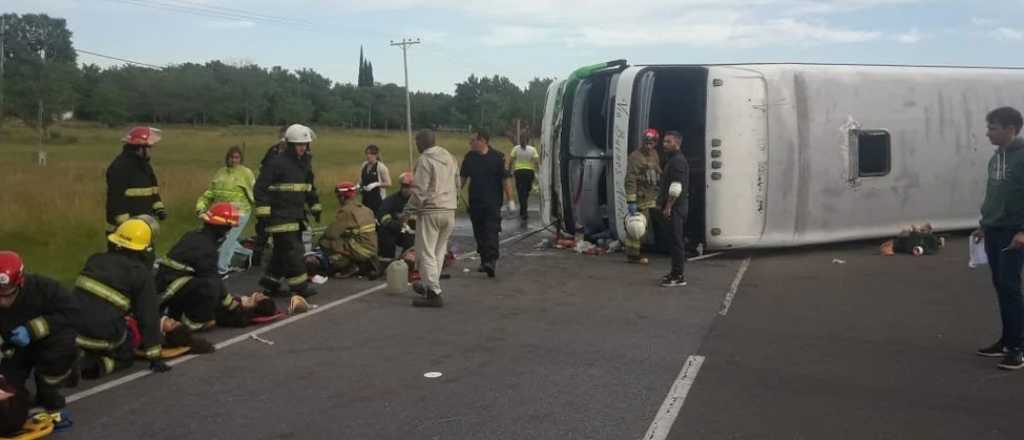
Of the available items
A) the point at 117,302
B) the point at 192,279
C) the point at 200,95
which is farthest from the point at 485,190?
the point at 200,95

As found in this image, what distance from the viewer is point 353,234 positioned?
9.71 m

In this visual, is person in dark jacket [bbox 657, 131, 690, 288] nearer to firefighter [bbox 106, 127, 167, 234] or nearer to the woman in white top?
the woman in white top

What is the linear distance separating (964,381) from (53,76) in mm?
→ 40923

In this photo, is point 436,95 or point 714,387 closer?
point 714,387

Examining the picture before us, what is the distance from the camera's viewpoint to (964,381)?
19.1 ft

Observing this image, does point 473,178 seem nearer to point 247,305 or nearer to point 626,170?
point 626,170

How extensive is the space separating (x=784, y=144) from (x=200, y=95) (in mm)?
50289

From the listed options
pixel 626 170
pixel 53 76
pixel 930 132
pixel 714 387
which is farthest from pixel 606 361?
pixel 53 76

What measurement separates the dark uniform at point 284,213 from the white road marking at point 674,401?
3928 millimetres

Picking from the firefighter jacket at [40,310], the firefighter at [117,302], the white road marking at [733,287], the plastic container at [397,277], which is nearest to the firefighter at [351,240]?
the plastic container at [397,277]

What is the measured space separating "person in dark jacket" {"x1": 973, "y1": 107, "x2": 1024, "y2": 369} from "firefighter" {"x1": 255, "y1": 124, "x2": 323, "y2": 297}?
5734mm

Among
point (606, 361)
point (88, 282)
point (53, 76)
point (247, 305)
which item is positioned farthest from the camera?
point (53, 76)

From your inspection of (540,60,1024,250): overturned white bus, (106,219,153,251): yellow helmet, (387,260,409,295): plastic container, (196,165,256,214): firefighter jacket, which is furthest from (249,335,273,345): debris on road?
(540,60,1024,250): overturned white bus

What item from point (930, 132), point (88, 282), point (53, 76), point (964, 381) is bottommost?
point (964, 381)
